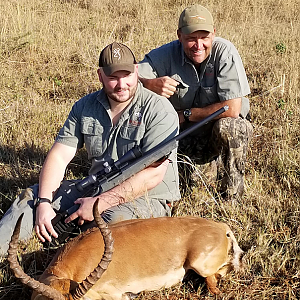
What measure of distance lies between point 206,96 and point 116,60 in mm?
1427

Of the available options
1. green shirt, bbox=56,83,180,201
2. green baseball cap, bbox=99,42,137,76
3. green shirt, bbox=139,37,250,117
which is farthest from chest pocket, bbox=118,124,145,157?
green shirt, bbox=139,37,250,117

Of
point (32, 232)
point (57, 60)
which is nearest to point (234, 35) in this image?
point (57, 60)

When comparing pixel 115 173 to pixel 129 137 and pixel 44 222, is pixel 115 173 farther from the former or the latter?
pixel 44 222

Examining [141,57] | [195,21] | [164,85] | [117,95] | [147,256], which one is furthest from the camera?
[141,57]

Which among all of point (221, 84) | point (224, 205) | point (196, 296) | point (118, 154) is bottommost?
point (196, 296)

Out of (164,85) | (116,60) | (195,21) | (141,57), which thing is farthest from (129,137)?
(141,57)

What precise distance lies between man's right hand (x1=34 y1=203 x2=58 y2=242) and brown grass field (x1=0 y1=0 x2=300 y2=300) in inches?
5.4

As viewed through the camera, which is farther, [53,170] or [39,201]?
[53,170]

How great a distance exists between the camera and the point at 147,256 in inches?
126

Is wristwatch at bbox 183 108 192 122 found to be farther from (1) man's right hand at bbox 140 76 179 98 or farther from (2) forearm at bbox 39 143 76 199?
(2) forearm at bbox 39 143 76 199

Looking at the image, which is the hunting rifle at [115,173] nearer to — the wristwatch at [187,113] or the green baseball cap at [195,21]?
the wristwatch at [187,113]

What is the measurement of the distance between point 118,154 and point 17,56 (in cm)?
455

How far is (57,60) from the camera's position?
7.62m

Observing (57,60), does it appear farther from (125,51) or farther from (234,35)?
(125,51)
